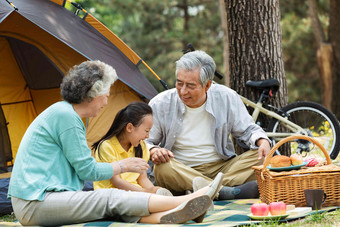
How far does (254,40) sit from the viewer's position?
4.27 m

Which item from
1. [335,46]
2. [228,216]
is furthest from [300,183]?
[335,46]

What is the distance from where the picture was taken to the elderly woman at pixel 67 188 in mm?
2447

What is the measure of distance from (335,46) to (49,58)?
23.5 ft

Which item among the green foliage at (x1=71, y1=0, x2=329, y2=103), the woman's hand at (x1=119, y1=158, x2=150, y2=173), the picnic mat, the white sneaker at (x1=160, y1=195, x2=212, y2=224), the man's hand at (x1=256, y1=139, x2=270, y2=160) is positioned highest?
the green foliage at (x1=71, y1=0, x2=329, y2=103)

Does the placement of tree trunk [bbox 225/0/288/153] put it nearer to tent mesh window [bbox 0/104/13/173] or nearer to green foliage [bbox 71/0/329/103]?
tent mesh window [bbox 0/104/13/173]

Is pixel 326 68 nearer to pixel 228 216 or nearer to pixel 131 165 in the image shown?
pixel 228 216

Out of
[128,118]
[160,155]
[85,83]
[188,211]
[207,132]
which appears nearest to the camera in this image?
[188,211]

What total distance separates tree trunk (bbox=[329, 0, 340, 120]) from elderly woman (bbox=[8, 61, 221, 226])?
7.59 metres

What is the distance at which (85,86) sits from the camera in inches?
100

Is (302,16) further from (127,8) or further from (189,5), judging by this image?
(127,8)

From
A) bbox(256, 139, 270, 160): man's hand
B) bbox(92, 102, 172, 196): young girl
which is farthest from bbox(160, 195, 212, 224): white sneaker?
bbox(256, 139, 270, 160): man's hand

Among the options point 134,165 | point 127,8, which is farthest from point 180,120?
point 127,8

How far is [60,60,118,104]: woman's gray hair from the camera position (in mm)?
2553

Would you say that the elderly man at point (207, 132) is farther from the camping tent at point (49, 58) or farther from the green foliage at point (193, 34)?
the green foliage at point (193, 34)
